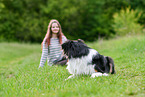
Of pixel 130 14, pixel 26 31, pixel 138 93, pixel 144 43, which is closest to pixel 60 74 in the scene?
pixel 138 93

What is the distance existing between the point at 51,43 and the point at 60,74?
1824 millimetres

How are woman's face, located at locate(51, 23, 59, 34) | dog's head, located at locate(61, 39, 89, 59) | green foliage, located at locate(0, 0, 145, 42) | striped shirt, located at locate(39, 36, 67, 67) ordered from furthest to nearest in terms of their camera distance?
green foliage, located at locate(0, 0, 145, 42) → striped shirt, located at locate(39, 36, 67, 67) → woman's face, located at locate(51, 23, 59, 34) → dog's head, located at locate(61, 39, 89, 59)

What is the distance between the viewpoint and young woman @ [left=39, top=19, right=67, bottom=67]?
614 centimetres

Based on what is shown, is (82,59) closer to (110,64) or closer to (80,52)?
(80,52)

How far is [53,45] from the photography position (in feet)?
20.7

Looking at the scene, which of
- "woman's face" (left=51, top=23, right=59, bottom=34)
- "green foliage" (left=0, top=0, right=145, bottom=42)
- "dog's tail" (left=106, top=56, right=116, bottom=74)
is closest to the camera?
"dog's tail" (left=106, top=56, right=116, bottom=74)

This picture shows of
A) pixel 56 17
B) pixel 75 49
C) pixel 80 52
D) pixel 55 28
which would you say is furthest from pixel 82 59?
pixel 56 17

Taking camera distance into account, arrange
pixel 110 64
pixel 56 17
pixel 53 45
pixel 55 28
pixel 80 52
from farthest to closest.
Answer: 1. pixel 56 17
2. pixel 53 45
3. pixel 55 28
4. pixel 110 64
5. pixel 80 52

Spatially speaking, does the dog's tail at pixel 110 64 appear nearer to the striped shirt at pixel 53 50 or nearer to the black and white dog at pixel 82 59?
the black and white dog at pixel 82 59

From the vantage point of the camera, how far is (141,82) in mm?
3627

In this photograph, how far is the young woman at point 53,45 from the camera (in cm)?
614

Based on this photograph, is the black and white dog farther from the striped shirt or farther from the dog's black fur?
the striped shirt

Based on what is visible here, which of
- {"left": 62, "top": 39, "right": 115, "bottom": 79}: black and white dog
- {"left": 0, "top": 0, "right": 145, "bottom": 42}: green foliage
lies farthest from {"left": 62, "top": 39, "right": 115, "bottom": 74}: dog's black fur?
{"left": 0, "top": 0, "right": 145, "bottom": 42}: green foliage

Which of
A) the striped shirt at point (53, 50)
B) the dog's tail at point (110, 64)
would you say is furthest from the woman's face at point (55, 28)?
the dog's tail at point (110, 64)
